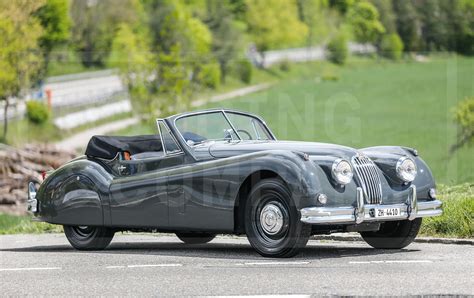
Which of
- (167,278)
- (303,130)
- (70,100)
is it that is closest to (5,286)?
(167,278)

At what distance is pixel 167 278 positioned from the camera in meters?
9.03

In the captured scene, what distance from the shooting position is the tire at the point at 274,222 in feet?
33.1

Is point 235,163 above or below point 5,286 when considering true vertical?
above

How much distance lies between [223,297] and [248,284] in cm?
73

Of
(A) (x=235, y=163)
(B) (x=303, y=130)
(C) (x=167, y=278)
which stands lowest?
(B) (x=303, y=130)

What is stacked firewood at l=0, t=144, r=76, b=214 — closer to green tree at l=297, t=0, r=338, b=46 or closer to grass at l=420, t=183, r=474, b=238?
grass at l=420, t=183, r=474, b=238

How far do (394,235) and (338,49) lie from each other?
8840 cm

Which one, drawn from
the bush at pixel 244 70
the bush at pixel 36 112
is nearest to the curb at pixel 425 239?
the bush at pixel 36 112

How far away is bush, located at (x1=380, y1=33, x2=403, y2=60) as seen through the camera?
3514 inches

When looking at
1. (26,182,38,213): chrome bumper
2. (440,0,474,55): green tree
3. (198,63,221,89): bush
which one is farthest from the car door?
(440,0,474,55): green tree

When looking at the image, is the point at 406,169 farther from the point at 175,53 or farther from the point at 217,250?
the point at 175,53

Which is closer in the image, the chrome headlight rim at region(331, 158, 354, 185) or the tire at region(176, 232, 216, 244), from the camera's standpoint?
the chrome headlight rim at region(331, 158, 354, 185)

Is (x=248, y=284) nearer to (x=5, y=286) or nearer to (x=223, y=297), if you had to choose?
(x=223, y=297)

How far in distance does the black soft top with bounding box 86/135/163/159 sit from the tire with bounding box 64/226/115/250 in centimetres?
93
